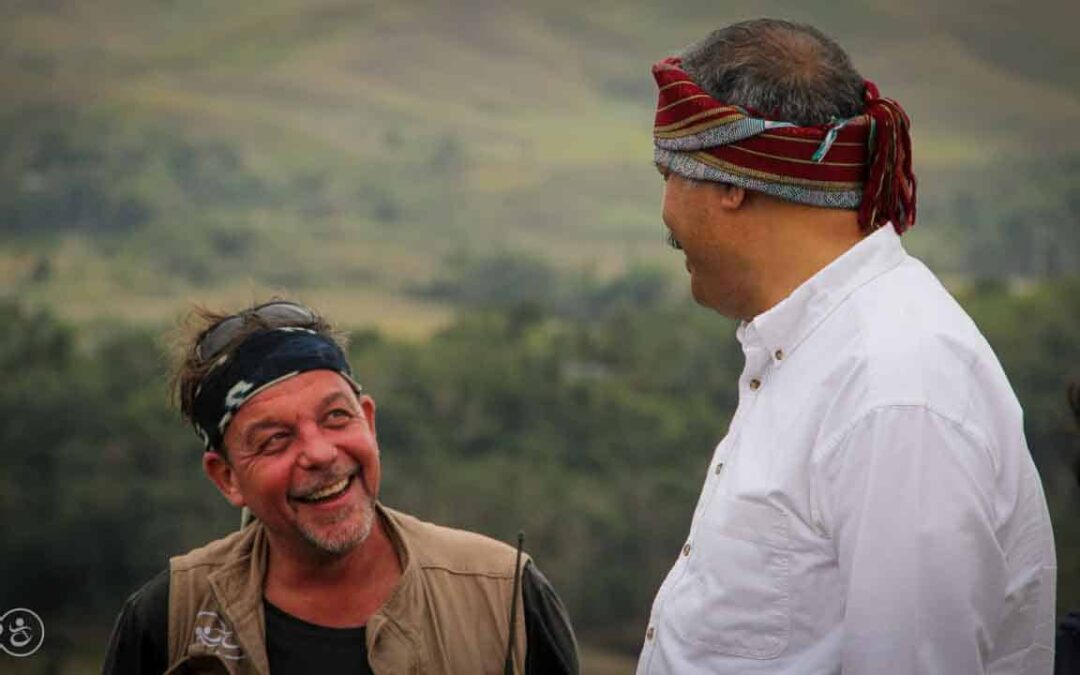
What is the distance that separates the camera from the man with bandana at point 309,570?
7.90ft

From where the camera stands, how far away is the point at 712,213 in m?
2.05

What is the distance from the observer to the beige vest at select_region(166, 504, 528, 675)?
239 centimetres

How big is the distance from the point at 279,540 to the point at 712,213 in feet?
3.40

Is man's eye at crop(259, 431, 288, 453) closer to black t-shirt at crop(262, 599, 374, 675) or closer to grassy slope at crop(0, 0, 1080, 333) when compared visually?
black t-shirt at crop(262, 599, 374, 675)

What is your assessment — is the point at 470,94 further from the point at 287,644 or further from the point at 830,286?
the point at 830,286

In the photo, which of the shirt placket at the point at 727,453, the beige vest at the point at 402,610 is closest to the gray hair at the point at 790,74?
the shirt placket at the point at 727,453

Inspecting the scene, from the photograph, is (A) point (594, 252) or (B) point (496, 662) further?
(A) point (594, 252)

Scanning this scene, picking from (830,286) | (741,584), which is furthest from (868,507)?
(830,286)

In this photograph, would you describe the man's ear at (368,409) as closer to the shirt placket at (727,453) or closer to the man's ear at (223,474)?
the man's ear at (223,474)

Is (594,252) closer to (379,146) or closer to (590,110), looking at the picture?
(590,110)

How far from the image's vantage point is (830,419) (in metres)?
1.86

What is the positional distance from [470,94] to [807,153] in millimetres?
6056

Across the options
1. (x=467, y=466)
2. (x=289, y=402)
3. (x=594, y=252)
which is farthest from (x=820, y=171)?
(x=594, y=252)

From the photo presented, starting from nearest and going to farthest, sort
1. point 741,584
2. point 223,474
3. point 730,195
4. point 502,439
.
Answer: point 741,584 → point 730,195 → point 223,474 → point 502,439
